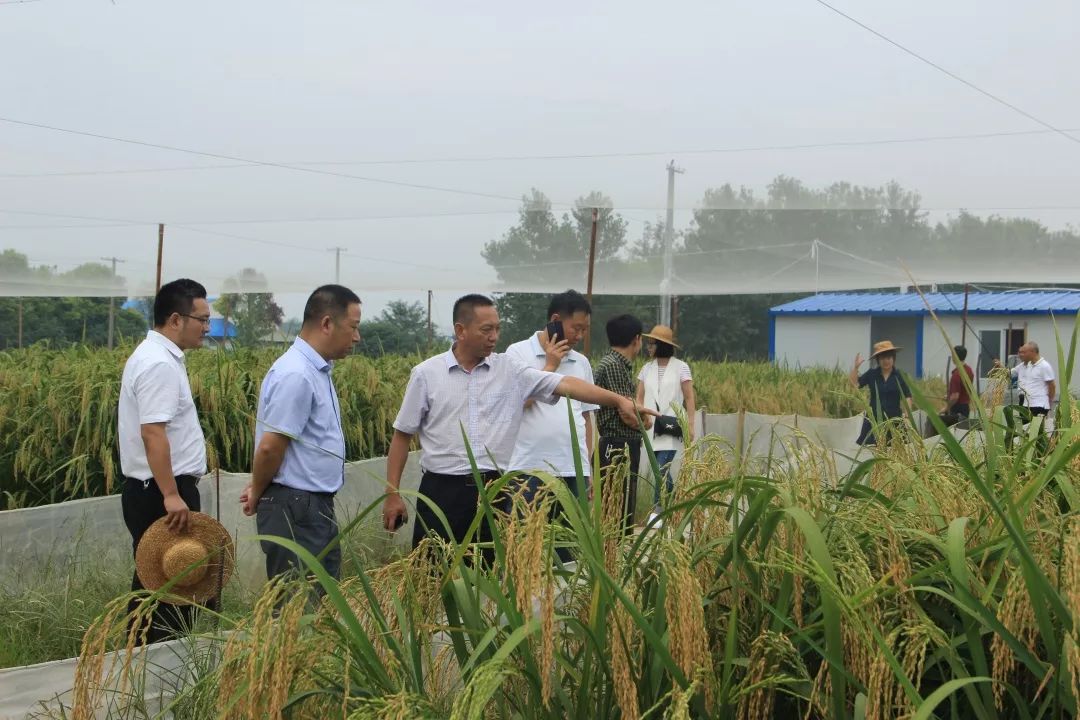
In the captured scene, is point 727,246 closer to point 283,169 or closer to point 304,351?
point 283,169

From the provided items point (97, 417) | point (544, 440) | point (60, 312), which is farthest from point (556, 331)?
point (60, 312)

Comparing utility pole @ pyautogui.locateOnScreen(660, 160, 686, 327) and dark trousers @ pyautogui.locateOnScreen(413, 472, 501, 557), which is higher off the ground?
utility pole @ pyautogui.locateOnScreen(660, 160, 686, 327)

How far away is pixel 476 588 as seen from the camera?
2082 mm

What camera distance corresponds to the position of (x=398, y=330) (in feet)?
38.1

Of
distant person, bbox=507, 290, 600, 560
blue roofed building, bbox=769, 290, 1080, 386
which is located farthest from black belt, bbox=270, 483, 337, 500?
blue roofed building, bbox=769, 290, 1080, 386

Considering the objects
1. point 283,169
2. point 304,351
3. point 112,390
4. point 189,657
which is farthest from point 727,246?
point 189,657

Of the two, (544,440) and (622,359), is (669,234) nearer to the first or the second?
(622,359)

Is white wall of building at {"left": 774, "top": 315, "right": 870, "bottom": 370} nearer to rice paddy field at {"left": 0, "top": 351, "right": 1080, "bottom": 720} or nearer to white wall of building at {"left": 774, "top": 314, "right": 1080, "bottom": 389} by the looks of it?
white wall of building at {"left": 774, "top": 314, "right": 1080, "bottom": 389}

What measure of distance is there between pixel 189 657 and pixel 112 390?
4.11 meters

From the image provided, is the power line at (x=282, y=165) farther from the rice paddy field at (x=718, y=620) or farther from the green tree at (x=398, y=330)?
the rice paddy field at (x=718, y=620)

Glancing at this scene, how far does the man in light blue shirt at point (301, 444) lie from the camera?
3.94 metres

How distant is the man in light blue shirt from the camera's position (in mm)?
3943

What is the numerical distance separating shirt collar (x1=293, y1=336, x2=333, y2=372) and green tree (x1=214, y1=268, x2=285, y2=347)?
766 centimetres

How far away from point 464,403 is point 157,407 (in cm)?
117
